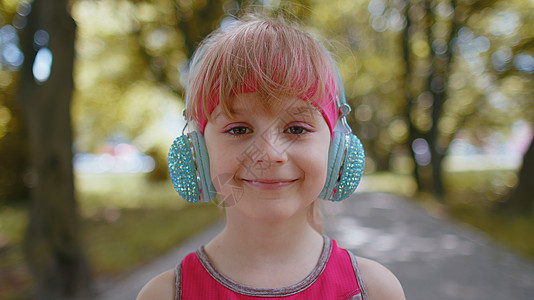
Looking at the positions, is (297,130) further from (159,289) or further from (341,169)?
(159,289)

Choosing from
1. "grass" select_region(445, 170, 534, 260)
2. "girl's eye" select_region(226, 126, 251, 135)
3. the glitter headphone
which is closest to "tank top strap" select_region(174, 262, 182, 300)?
the glitter headphone

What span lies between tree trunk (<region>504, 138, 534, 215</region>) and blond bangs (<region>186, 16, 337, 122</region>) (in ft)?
30.2

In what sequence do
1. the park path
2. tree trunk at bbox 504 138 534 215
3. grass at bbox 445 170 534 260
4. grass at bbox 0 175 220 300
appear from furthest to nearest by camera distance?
tree trunk at bbox 504 138 534 215 < grass at bbox 445 170 534 260 < grass at bbox 0 175 220 300 < the park path

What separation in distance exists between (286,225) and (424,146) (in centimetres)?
1478

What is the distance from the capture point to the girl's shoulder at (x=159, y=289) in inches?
49.7

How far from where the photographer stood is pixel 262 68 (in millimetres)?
1146

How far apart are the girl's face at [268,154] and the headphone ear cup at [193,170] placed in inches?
2.7

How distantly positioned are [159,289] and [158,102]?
54.4 feet

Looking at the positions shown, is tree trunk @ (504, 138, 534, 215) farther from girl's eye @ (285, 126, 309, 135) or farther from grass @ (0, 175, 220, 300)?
girl's eye @ (285, 126, 309, 135)

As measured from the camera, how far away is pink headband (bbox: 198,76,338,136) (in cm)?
118

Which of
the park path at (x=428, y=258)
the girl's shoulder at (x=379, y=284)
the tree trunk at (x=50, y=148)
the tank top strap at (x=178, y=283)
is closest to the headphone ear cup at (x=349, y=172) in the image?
the girl's shoulder at (x=379, y=284)

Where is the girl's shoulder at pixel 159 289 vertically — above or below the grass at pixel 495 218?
above

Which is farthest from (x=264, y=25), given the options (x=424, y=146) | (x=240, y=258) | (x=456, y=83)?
(x=456, y=83)

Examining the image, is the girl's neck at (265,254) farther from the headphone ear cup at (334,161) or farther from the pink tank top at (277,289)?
the headphone ear cup at (334,161)
